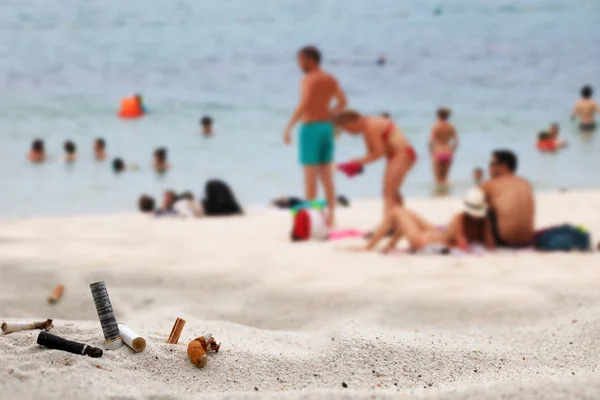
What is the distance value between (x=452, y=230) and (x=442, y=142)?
15.1 feet

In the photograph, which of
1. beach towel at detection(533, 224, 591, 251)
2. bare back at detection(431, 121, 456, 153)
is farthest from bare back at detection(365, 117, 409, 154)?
bare back at detection(431, 121, 456, 153)

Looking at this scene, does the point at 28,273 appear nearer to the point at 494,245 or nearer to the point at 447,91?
the point at 494,245

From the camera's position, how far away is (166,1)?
1209 centimetres

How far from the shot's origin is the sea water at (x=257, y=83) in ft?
31.7

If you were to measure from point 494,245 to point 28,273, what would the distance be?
90.7 inches

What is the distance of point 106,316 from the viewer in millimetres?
1983

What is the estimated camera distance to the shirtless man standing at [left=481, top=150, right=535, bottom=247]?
13.8 feet

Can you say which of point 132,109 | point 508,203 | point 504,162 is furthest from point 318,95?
point 132,109

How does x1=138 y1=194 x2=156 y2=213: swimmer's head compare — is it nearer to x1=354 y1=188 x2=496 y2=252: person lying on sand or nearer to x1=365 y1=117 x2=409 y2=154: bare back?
x1=365 y1=117 x2=409 y2=154: bare back

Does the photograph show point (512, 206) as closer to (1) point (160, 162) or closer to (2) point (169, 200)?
(2) point (169, 200)

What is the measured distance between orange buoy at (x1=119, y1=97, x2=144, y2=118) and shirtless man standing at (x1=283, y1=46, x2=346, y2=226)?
8.41 metres

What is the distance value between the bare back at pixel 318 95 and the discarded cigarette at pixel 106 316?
3.46 meters

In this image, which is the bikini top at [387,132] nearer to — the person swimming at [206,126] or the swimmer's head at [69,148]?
the swimmer's head at [69,148]

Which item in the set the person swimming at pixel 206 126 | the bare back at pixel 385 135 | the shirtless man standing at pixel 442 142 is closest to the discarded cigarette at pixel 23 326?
the bare back at pixel 385 135
